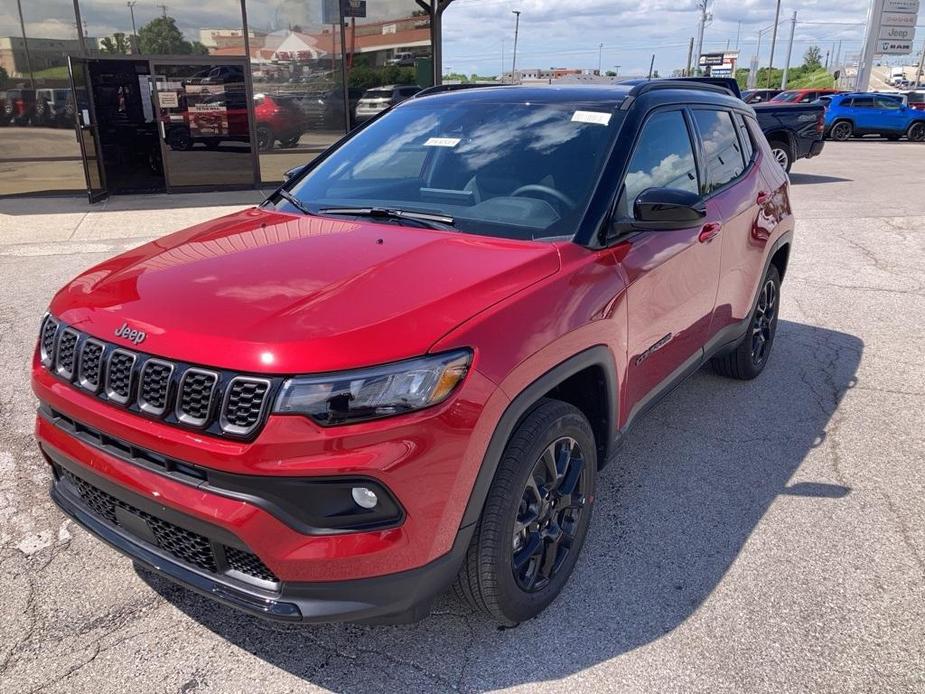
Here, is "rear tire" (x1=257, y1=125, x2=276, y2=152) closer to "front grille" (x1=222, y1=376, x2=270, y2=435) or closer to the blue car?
"front grille" (x1=222, y1=376, x2=270, y2=435)

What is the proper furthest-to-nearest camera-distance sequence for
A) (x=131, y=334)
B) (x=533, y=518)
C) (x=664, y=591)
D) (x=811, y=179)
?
(x=811, y=179), (x=664, y=591), (x=533, y=518), (x=131, y=334)

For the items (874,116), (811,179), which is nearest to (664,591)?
(811,179)

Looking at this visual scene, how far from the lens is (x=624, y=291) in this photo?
295 centimetres

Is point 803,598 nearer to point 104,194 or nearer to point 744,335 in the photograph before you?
point 744,335

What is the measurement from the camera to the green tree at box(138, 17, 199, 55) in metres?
12.9

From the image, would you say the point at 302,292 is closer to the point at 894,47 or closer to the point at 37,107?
the point at 37,107

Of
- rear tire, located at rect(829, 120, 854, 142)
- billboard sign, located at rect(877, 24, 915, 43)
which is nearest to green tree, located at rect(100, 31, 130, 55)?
rear tire, located at rect(829, 120, 854, 142)

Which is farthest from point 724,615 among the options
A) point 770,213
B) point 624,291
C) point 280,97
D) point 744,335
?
point 280,97

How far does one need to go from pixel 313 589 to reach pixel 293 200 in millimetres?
2050

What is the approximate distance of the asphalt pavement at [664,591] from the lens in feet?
8.23

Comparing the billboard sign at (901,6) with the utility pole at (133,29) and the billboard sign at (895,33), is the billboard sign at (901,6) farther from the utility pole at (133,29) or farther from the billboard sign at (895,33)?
the utility pole at (133,29)

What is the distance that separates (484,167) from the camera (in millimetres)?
3322

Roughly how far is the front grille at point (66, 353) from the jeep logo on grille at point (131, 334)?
0.25m

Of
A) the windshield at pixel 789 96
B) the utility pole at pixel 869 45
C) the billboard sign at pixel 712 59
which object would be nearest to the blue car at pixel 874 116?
the windshield at pixel 789 96
